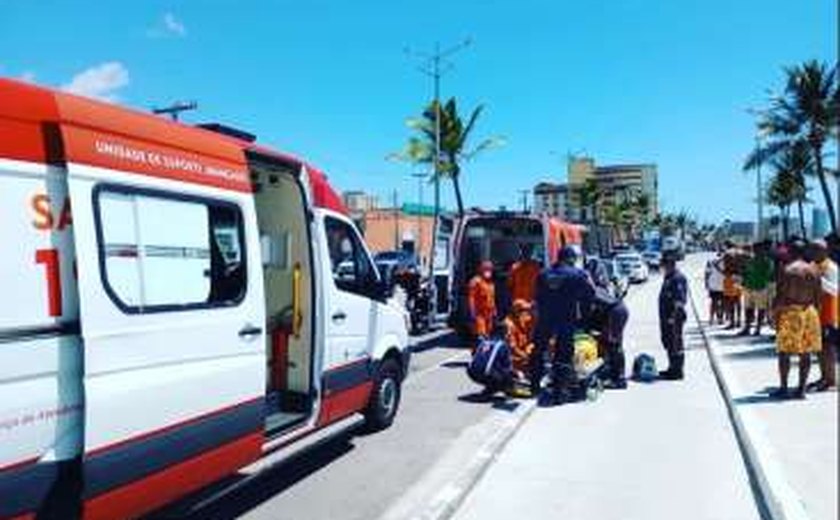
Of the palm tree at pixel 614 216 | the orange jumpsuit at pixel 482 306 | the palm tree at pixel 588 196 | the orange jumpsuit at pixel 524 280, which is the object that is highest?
the palm tree at pixel 588 196

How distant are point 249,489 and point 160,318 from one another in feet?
7.70

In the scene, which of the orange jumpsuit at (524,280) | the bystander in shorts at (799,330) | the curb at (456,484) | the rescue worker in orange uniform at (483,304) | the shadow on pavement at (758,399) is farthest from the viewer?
the rescue worker in orange uniform at (483,304)

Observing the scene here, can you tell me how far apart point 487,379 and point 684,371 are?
3.87m

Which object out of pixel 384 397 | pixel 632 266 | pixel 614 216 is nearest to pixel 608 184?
pixel 614 216

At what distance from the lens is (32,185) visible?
5.02 meters

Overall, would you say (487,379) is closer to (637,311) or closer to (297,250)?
(297,250)

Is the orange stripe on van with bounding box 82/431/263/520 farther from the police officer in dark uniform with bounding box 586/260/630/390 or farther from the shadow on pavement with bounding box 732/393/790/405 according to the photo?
the police officer in dark uniform with bounding box 586/260/630/390

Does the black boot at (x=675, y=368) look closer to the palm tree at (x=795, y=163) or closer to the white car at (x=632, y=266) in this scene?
the palm tree at (x=795, y=163)

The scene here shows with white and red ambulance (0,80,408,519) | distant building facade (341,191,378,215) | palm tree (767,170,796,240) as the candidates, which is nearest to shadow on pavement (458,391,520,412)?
white and red ambulance (0,80,408,519)

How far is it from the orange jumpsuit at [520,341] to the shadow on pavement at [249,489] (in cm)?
386

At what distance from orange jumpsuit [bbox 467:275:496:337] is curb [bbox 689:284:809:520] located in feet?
13.1

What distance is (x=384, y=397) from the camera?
400 inches

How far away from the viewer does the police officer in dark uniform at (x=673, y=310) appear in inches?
538

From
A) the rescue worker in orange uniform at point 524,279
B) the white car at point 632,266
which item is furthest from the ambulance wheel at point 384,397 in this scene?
the white car at point 632,266
